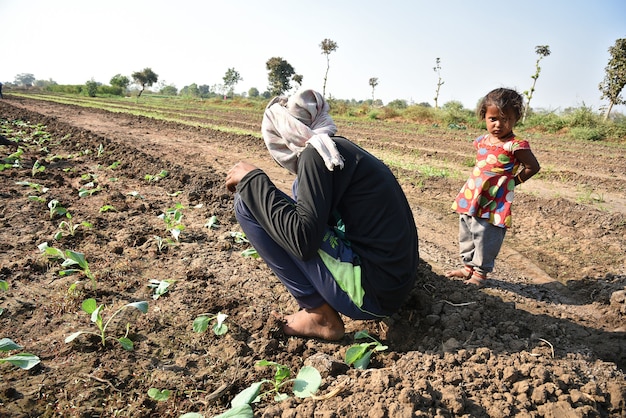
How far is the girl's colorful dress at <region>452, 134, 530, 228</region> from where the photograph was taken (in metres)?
2.69

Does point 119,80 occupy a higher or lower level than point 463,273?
higher

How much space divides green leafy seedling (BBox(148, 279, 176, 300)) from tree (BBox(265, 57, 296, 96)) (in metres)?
43.8

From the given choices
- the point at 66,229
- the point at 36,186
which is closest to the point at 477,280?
the point at 66,229

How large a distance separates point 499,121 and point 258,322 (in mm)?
1944

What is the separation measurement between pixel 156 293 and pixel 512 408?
1.90m

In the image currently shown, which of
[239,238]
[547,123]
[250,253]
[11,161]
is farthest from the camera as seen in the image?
[547,123]

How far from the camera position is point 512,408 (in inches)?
57.3

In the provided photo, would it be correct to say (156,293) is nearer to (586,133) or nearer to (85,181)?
(85,181)

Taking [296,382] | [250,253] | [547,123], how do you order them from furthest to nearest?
1. [547,123]
2. [250,253]
3. [296,382]

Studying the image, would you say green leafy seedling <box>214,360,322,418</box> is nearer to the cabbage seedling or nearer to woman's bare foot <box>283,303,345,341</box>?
the cabbage seedling

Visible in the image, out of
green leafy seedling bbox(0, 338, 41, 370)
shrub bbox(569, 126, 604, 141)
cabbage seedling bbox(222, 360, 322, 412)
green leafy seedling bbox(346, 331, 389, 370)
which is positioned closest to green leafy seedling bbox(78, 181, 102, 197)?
green leafy seedling bbox(0, 338, 41, 370)

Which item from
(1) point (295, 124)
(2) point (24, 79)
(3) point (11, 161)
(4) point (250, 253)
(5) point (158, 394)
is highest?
(2) point (24, 79)

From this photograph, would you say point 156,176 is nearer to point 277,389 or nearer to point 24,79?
point 277,389

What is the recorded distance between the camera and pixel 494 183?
2738 millimetres
